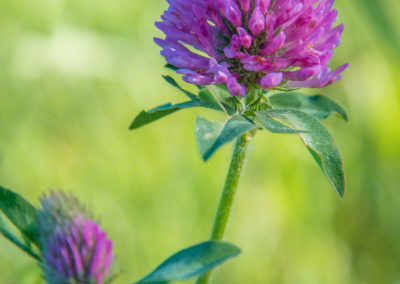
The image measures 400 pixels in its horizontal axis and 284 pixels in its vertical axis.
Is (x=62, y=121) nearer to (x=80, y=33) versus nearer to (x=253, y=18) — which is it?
(x=80, y=33)

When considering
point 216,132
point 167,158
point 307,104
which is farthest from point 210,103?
point 167,158

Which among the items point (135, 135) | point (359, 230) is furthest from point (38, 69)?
point (359, 230)

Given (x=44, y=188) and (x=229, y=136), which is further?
(x=44, y=188)

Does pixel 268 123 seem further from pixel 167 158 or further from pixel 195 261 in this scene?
pixel 167 158

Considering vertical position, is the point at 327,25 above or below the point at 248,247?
above

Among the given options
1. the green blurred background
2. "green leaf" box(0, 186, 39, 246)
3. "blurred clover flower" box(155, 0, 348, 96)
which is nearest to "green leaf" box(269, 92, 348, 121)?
"blurred clover flower" box(155, 0, 348, 96)

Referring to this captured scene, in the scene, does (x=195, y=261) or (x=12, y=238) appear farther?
(x=12, y=238)

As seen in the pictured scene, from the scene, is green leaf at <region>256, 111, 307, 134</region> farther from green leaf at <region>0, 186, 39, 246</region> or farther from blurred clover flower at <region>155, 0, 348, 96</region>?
green leaf at <region>0, 186, 39, 246</region>

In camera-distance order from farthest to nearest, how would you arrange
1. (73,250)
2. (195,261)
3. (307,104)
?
1. (307,104)
2. (73,250)
3. (195,261)
